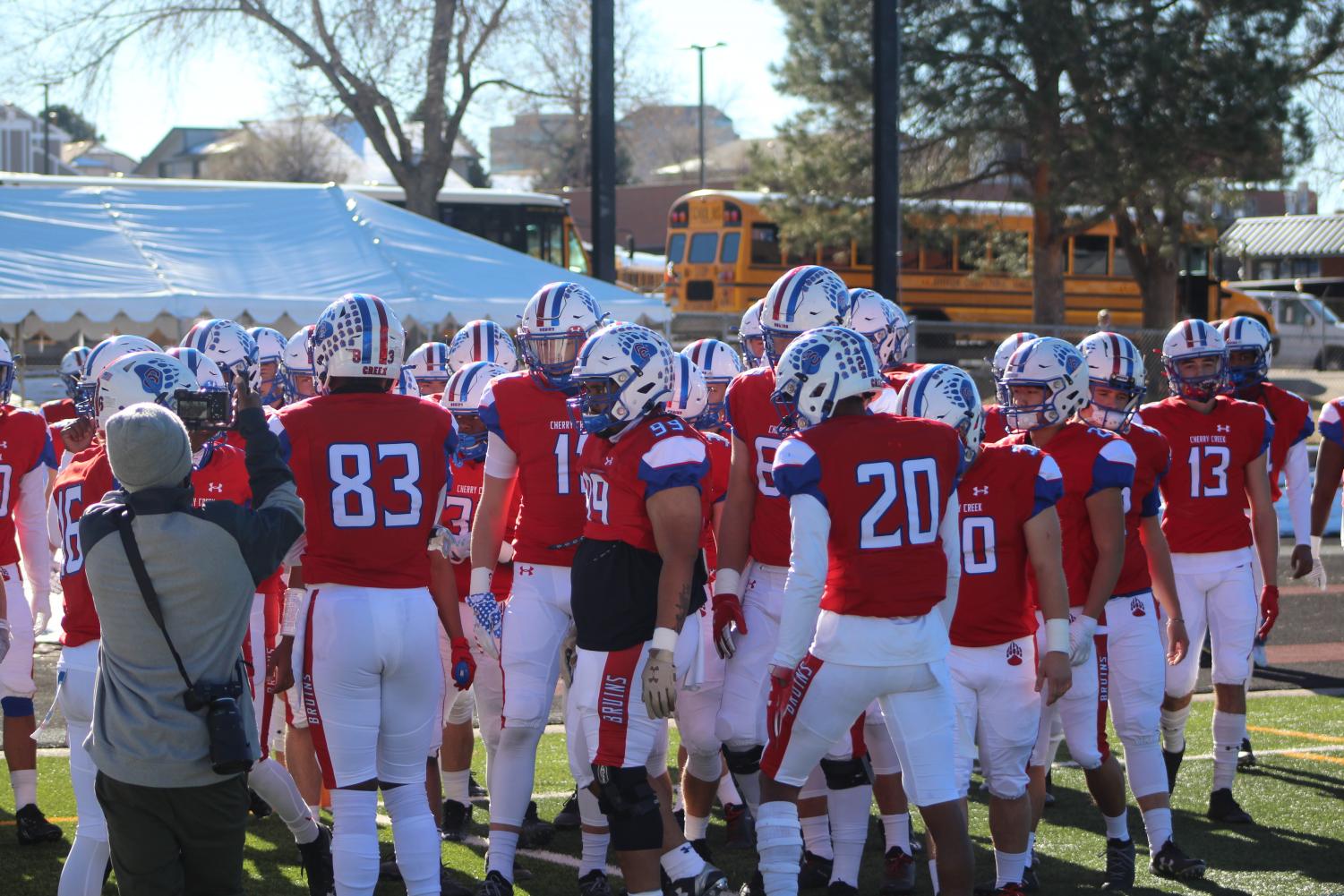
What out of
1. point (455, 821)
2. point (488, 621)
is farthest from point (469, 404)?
point (455, 821)

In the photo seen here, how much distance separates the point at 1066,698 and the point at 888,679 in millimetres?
1299

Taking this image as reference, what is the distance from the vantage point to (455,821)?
262 inches

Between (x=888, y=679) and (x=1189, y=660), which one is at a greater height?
(x=888, y=679)

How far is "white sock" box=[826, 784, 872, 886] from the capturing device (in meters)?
5.68

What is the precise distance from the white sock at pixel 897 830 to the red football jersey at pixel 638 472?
1628 mm

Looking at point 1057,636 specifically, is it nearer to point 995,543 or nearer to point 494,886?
point 995,543

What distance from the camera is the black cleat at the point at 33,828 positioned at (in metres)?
6.33

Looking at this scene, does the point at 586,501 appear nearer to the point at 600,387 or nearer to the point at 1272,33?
the point at 600,387

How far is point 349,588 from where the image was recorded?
4930 mm

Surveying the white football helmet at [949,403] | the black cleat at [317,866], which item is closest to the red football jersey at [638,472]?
the white football helmet at [949,403]

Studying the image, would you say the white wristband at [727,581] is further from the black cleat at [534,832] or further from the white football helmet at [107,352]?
the white football helmet at [107,352]

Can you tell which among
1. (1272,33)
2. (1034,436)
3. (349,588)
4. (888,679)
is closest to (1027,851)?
(888,679)

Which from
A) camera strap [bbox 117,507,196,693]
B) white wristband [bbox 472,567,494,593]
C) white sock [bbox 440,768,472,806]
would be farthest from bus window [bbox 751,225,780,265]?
camera strap [bbox 117,507,196,693]

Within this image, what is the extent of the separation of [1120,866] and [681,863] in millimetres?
1774
